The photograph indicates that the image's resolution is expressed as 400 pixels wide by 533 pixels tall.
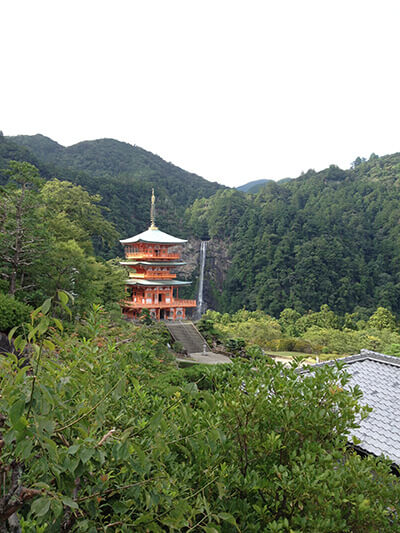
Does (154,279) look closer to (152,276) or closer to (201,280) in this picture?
(152,276)

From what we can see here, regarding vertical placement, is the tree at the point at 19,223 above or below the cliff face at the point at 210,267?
above

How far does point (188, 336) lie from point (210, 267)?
28.0 m

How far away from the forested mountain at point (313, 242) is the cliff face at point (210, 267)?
3.24 ft

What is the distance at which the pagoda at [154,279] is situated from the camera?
74.6 feet

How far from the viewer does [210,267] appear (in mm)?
47656

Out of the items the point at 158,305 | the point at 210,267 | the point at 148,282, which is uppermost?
the point at 148,282

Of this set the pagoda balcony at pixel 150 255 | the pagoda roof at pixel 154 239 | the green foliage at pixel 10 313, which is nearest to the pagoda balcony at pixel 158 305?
the pagoda balcony at pixel 150 255

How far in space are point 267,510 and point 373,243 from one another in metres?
49.0

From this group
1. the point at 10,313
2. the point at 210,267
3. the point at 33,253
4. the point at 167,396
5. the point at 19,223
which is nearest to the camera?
the point at 167,396

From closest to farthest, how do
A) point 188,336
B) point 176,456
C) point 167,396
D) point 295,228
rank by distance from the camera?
point 176,456 → point 167,396 → point 188,336 → point 295,228

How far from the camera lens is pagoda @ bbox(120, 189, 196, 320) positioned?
74.6 ft

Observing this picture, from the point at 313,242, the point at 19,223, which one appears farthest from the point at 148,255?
the point at 313,242

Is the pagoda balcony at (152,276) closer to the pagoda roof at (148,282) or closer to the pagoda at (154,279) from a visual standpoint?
the pagoda at (154,279)

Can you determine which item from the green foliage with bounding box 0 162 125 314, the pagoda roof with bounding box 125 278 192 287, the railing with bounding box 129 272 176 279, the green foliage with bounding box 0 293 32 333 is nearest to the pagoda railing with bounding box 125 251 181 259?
the railing with bounding box 129 272 176 279
